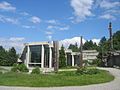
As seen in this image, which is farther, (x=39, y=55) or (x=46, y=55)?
(x=46, y=55)

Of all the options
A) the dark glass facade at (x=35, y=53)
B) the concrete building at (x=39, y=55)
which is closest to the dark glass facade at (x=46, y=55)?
the concrete building at (x=39, y=55)

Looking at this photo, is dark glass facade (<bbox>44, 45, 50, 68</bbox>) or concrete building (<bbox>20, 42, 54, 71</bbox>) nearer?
concrete building (<bbox>20, 42, 54, 71</bbox>)

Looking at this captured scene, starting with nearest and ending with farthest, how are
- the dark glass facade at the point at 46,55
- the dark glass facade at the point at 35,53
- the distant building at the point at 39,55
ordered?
1. the distant building at the point at 39,55
2. the dark glass facade at the point at 46,55
3. the dark glass facade at the point at 35,53

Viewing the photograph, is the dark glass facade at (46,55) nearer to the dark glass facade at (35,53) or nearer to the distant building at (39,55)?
the distant building at (39,55)

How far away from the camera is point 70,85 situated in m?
19.3

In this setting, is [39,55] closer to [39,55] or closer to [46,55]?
[39,55]

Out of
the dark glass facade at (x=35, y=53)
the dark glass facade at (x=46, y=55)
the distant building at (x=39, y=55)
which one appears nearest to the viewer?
the distant building at (x=39, y=55)

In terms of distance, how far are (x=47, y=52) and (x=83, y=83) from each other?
44.9 meters

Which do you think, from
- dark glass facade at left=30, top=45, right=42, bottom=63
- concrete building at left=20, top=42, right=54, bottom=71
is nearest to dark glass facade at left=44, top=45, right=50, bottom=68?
concrete building at left=20, top=42, right=54, bottom=71

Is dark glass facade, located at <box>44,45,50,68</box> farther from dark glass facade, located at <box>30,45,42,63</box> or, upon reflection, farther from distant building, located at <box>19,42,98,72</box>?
dark glass facade, located at <box>30,45,42,63</box>

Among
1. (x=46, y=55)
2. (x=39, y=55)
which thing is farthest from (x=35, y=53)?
(x=46, y=55)

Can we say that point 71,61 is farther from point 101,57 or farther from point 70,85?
point 70,85

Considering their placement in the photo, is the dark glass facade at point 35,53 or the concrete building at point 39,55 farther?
the dark glass facade at point 35,53

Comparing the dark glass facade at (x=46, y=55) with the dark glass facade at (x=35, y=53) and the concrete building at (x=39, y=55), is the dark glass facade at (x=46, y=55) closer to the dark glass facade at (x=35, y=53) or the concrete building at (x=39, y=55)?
the concrete building at (x=39, y=55)
